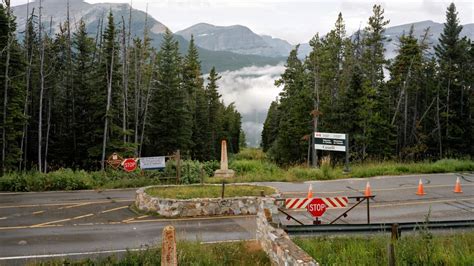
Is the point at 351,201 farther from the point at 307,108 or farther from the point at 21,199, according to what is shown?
the point at 307,108

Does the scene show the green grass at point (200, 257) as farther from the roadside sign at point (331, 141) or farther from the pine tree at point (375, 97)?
the pine tree at point (375, 97)

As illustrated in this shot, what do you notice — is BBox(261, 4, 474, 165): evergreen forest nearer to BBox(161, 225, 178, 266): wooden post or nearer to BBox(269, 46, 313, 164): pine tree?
BBox(269, 46, 313, 164): pine tree

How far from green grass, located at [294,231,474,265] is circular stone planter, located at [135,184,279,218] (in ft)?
17.7

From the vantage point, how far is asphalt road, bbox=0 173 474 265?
1227cm

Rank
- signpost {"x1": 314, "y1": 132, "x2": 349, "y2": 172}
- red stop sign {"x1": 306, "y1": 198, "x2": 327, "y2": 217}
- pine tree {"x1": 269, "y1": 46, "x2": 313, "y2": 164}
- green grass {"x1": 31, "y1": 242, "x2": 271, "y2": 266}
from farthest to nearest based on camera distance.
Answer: pine tree {"x1": 269, "y1": 46, "x2": 313, "y2": 164}, signpost {"x1": 314, "y1": 132, "x2": 349, "y2": 172}, red stop sign {"x1": 306, "y1": 198, "x2": 327, "y2": 217}, green grass {"x1": 31, "y1": 242, "x2": 271, "y2": 266}

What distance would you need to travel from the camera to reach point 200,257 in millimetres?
10305

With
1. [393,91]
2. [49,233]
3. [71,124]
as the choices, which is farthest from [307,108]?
[49,233]

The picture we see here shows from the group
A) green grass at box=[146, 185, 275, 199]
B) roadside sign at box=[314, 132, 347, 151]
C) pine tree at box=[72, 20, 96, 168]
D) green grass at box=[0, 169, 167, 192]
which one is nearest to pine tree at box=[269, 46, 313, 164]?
pine tree at box=[72, 20, 96, 168]

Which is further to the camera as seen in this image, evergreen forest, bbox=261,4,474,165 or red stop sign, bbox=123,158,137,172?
evergreen forest, bbox=261,4,474,165

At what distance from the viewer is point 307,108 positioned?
5322 cm

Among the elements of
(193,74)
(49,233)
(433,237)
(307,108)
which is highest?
(193,74)

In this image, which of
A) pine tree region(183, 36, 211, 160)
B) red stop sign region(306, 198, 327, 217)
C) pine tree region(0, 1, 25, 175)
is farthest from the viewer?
pine tree region(183, 36, 211, 160)

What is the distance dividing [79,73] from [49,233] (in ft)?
111

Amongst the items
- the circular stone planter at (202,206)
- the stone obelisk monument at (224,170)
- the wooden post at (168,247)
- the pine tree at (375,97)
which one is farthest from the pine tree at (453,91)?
the wooden post at (168,247)
